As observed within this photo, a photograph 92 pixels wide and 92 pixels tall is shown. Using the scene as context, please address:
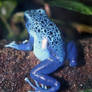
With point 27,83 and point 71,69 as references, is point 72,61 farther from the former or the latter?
point 27,83

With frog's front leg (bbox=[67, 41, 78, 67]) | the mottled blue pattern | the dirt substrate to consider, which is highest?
the mottled blue pattern

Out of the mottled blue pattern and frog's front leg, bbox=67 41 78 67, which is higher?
the mottled blue pattern

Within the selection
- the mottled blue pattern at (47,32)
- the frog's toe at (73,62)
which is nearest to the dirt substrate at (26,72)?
the frog's toe at (73,62)

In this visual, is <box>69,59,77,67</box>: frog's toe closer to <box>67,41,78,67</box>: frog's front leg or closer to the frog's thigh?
<box>67,41,78,67</box>: frog's front leg

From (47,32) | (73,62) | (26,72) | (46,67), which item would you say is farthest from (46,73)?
(47,32)

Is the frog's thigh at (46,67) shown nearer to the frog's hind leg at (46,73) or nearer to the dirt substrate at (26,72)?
the frog's hind leg at (46,73)

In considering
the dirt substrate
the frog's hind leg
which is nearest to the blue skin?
the frog's hind leg

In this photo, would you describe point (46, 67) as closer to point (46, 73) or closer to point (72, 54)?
point (46, 73)
